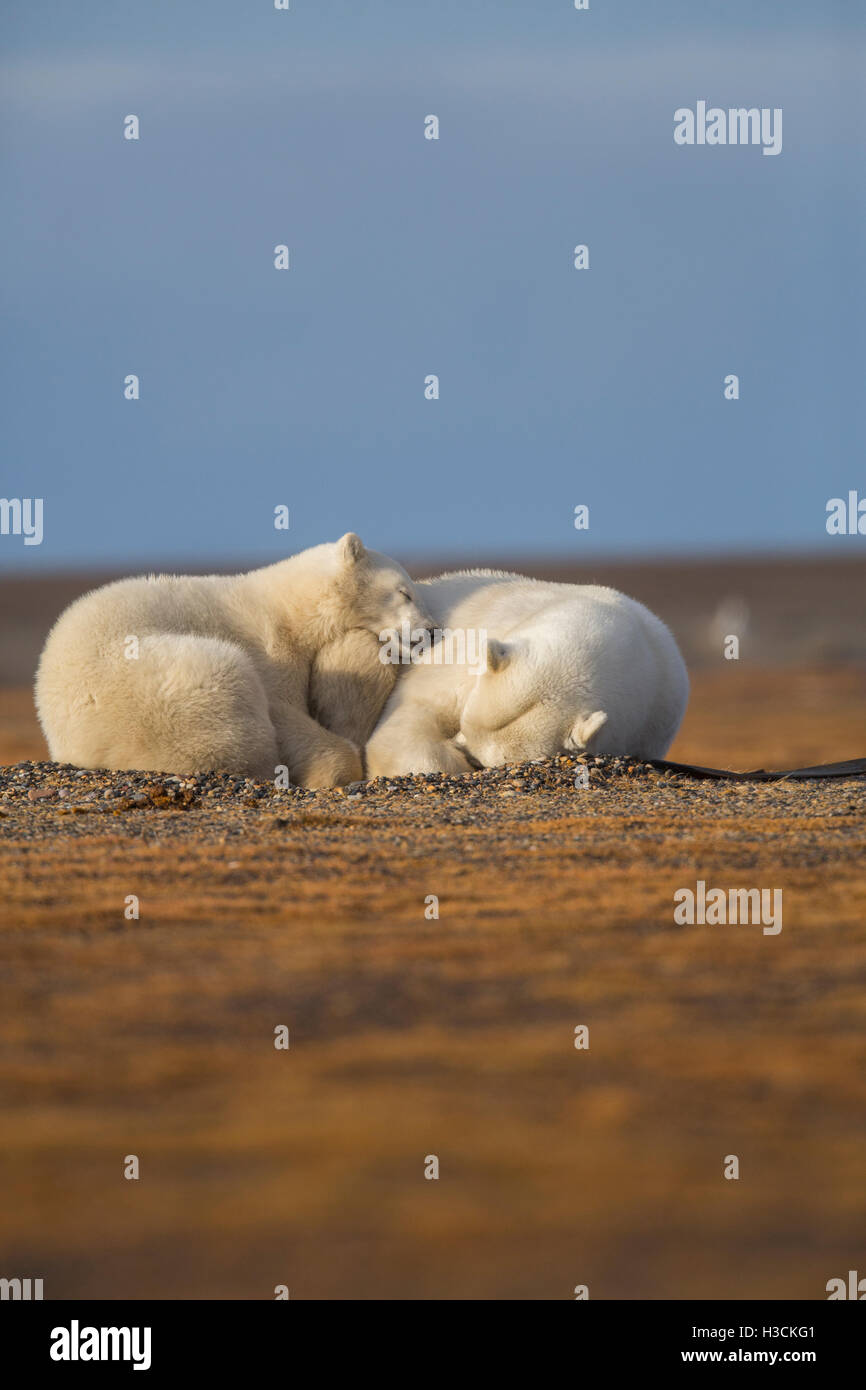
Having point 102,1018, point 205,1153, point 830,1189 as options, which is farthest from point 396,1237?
point 102,1018

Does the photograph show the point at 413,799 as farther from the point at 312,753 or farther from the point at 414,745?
the point at 312,753

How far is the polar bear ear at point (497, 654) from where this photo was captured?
8797 mm

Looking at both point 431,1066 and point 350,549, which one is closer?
point 431,1066

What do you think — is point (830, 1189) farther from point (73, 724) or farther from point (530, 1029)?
point (73, 724)

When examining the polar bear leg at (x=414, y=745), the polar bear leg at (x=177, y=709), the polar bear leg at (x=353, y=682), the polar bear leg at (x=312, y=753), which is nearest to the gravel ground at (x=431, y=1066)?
the polar bear leg at (x=414, y=745)

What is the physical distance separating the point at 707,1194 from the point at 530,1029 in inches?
45.6

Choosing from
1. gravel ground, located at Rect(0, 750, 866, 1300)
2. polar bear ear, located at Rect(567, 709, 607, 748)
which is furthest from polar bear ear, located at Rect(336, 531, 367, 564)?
gravel ground, located at Rect(0, 750, 866, 1300)

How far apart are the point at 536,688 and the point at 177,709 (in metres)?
2.16

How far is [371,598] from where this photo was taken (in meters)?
10.0

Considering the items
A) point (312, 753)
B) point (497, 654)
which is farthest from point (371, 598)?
point (497, 654)

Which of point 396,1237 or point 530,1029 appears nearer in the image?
point 396,1237

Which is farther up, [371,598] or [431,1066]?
[371,598]

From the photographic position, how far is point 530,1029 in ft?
15.9

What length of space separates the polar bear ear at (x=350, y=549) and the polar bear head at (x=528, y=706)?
135 cm
